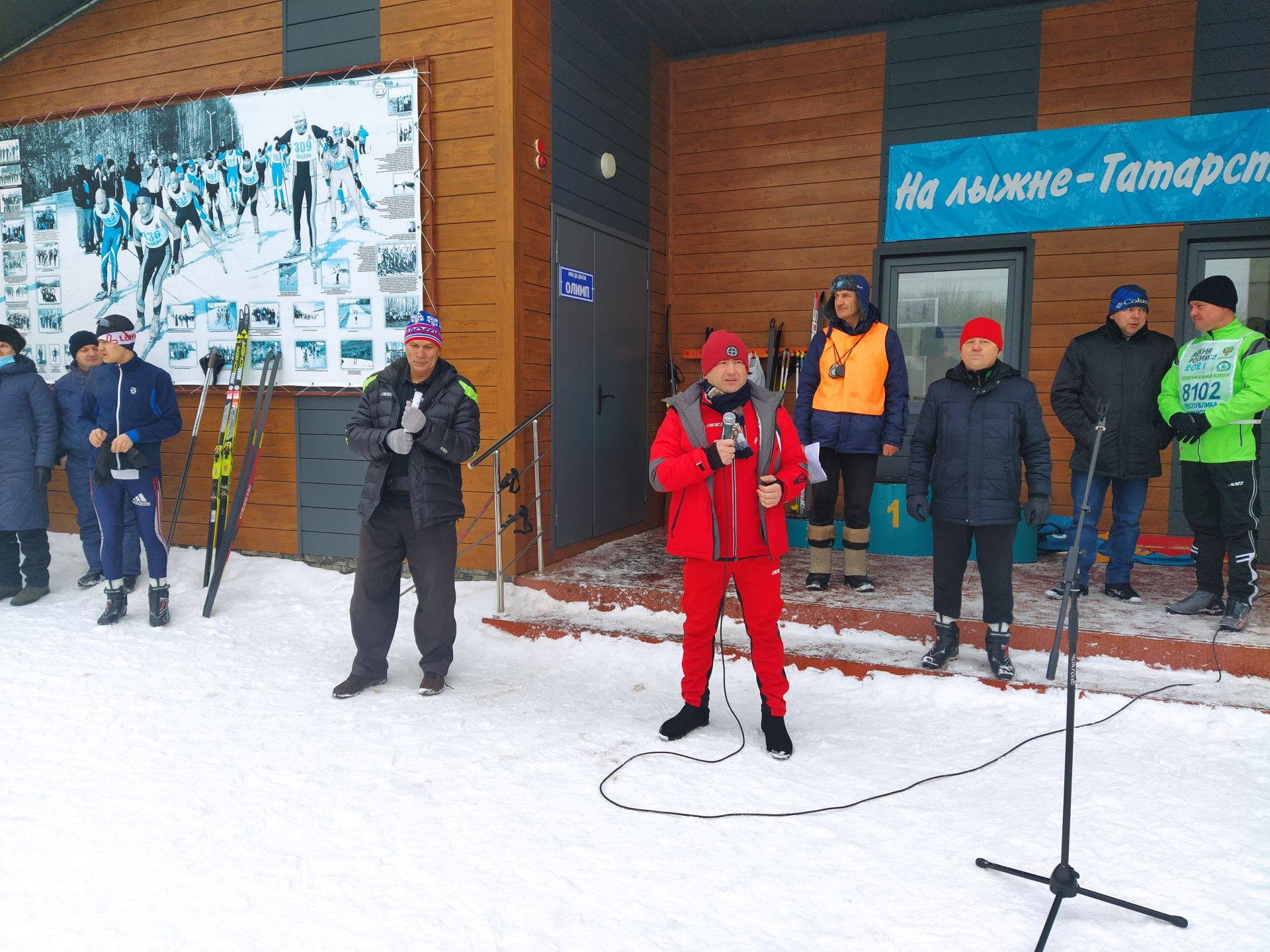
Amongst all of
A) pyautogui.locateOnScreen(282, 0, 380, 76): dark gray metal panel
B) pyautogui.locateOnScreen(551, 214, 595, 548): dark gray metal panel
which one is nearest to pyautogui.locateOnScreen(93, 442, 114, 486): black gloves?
pyautogui.locateOnScreen(551, 214, 595, 548): dark gray metal panel

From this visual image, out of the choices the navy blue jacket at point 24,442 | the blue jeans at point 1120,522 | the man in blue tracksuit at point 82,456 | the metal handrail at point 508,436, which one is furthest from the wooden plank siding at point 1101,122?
the navy blue jacket at point 24,442

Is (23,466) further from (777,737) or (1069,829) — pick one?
(1069,829)

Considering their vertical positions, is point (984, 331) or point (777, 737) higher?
point (984, 331)

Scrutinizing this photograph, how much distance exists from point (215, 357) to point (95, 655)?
212 centimetres

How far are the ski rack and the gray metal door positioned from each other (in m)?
0.23

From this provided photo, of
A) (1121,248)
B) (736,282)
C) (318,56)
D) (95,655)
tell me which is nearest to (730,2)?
(736,282)

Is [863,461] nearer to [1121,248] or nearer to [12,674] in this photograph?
[1121,248]

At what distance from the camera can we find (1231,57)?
5.19 m

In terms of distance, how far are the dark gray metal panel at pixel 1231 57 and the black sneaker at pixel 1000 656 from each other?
3.99m

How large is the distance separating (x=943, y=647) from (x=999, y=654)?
22 centimetres

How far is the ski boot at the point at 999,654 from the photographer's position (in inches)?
136

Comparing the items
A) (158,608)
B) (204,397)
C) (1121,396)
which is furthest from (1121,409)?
(204,397)

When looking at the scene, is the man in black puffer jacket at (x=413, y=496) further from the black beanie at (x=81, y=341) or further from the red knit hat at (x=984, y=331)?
the black beanie at (x=81, y=341)

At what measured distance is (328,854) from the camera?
2342 millimetres
